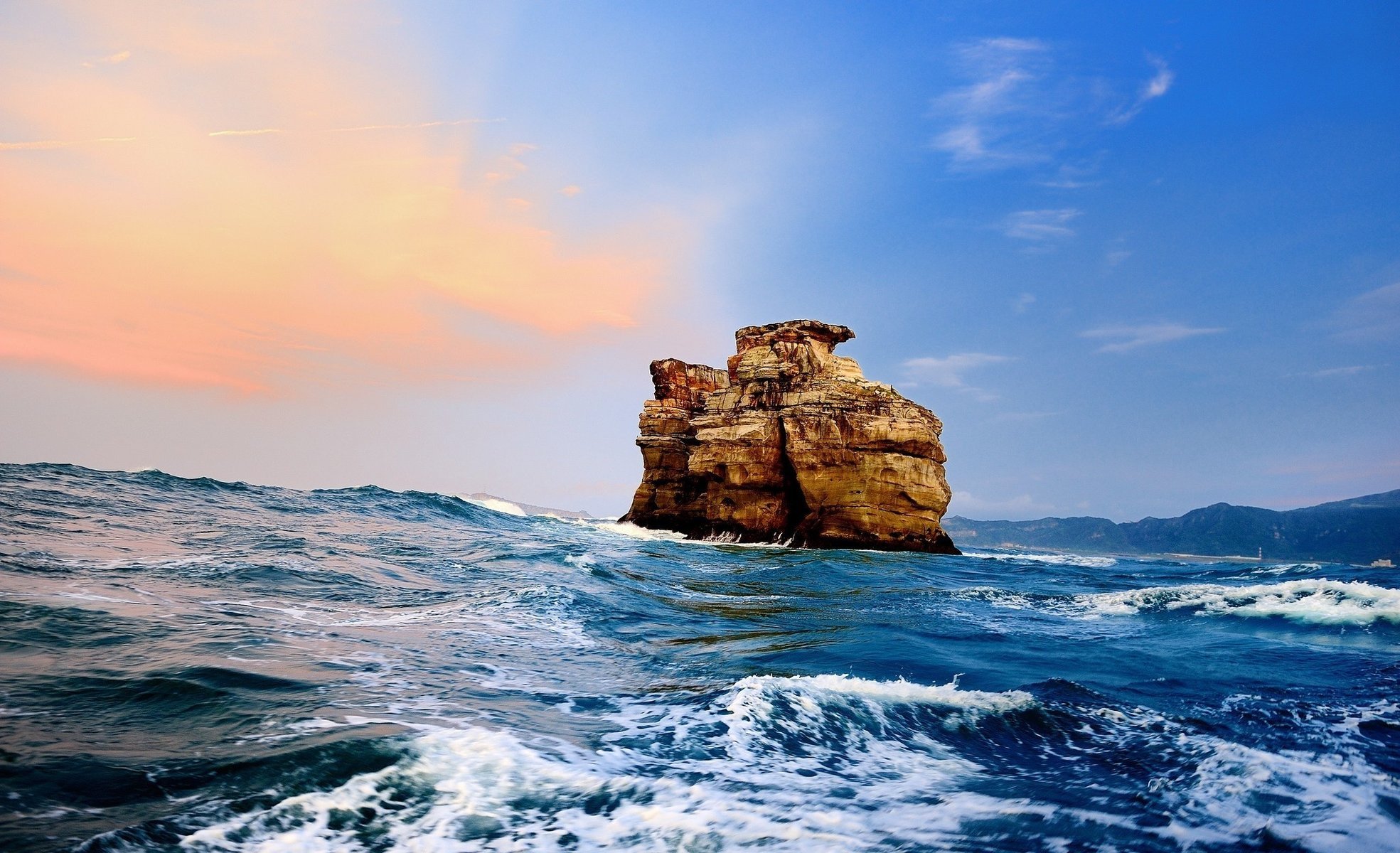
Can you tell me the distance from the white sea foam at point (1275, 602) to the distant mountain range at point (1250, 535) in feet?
171

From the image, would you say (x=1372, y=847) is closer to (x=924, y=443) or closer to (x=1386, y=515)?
(x=924, y=443)

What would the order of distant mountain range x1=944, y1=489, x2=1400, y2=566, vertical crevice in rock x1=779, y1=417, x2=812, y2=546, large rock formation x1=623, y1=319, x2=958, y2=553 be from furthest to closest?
distant mountain range x1=944, y1=489, x2=1400, y2=566
vertical crevice in rock x1=779, y1=417, x2=812, y2=546
large rock formation x1=623, y1=319, x2=958, y2=553

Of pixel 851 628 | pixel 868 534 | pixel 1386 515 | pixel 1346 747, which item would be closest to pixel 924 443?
pixel 868 534

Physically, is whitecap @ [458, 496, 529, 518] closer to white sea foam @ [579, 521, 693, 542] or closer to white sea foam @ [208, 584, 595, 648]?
white sea foam @ [579, 521, 693, 542]

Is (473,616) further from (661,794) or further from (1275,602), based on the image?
(1275,602)

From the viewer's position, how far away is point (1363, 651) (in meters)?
9.65

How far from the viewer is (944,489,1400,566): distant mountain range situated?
82438 millimetres

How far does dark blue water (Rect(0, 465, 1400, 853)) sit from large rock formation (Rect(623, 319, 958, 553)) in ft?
66.8

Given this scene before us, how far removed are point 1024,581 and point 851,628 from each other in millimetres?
13728

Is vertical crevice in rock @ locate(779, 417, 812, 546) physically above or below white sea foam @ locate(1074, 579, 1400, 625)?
above

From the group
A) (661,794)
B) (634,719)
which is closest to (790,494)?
(634,719)

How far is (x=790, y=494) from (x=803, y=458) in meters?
3.23

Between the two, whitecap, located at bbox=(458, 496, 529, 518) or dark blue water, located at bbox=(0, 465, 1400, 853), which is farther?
whitecap, located at bbox=(458, 496, 529, 518)

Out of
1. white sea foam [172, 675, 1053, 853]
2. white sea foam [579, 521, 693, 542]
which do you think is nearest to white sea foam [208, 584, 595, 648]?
white sea foam [172, 675, 1053, 853]
